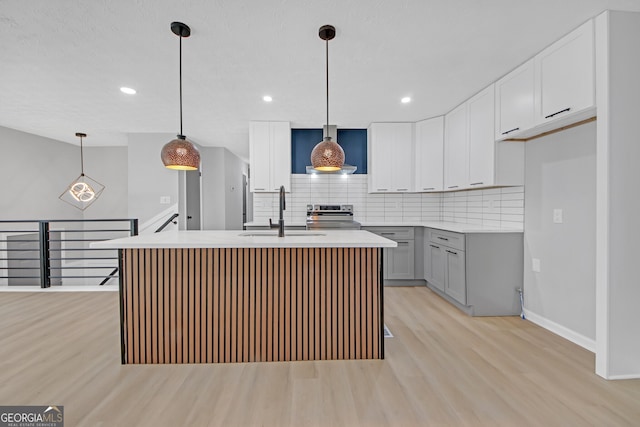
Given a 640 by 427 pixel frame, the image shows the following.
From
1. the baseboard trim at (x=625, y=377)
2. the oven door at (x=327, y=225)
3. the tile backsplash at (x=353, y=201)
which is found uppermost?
the tile backsplash at (x=353, y=201)

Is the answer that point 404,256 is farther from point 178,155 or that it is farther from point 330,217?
point 178,155

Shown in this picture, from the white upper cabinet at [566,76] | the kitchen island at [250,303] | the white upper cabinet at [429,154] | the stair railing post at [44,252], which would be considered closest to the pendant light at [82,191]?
the stair railing post at [44,252]

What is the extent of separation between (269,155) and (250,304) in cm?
262

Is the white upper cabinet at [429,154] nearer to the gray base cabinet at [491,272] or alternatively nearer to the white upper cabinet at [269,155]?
the gray base cabinet at [491,272]

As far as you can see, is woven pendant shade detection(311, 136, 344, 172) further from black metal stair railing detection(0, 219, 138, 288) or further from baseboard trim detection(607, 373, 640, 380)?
black metal stair railing detection(0, 219, 138, 288)

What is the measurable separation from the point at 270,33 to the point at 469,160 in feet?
8.59

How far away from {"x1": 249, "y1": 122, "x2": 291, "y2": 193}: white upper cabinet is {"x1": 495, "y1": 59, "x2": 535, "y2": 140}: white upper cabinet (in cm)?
266

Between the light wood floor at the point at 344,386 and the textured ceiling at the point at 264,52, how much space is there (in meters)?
2.44

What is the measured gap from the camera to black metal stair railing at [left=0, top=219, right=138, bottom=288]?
3.77 metres

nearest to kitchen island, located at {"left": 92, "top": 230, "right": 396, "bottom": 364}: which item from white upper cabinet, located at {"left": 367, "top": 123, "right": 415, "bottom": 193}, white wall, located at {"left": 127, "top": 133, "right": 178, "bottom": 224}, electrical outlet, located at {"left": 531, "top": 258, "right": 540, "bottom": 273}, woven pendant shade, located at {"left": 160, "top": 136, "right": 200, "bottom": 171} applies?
woven pendant shade, located at {"left": 160, "top": 136, "right": 200, "bottom": 171}

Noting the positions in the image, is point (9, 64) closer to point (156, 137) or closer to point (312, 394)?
point (156, 137)

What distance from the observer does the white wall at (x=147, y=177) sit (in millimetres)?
4762

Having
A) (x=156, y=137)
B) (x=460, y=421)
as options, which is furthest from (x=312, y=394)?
(x=156, y=137)

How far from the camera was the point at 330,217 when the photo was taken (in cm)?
436
